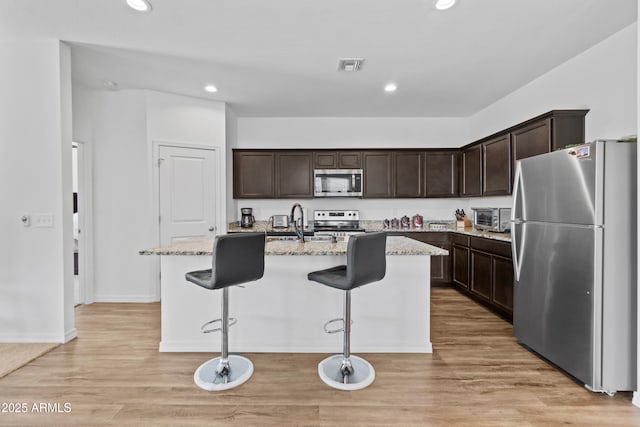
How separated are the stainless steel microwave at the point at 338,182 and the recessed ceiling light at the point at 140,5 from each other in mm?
3009

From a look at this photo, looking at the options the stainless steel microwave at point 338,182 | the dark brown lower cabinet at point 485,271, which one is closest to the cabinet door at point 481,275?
the dark brown lower cabinet at point 485,271

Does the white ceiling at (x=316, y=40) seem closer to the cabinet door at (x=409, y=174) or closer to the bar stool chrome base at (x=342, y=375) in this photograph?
the cabinet door at (x=409, y=174)

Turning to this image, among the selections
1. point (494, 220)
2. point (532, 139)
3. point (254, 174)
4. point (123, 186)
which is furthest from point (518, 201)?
point (123, 186)

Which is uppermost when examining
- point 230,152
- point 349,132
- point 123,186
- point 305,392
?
point 349,132

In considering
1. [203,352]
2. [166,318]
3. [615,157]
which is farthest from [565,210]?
[166,318]

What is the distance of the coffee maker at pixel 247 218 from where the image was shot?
16.0 ft

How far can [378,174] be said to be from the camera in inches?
194

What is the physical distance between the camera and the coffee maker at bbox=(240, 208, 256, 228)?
4.86 m

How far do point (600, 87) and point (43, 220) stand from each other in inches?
200

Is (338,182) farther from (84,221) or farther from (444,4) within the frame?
(84,221)

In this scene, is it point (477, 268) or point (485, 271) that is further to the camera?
point (477, 268)

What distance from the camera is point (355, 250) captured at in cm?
201

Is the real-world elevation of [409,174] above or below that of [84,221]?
above

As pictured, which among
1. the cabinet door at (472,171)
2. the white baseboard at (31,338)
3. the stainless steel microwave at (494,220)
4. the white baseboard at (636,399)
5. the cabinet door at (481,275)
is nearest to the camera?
the white baseboard at (636,399)
